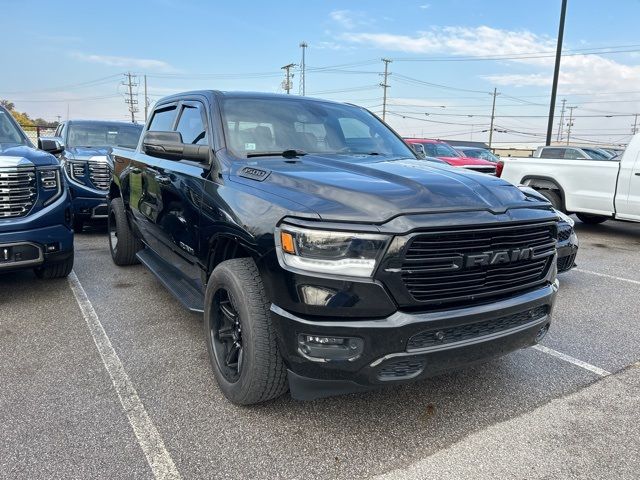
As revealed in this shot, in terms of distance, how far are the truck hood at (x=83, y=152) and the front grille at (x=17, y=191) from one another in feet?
12.1

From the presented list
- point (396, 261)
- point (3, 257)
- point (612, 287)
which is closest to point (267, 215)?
point (396, 261)

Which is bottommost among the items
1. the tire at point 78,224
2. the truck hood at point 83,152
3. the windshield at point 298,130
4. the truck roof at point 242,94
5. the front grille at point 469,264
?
the tire at point 78,224

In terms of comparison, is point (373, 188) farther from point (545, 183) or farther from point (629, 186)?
point (545, 183)

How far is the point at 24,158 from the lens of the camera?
4.70 meters

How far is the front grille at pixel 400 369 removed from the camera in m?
2.32

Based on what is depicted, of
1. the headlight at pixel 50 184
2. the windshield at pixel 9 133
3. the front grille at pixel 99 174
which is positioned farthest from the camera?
the front grille at pixel 99 174

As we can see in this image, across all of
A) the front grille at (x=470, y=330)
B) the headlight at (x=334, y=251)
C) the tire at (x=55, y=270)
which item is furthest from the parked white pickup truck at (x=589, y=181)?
the tire at (x=55, y=270)

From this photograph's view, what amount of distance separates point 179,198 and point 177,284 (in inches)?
27.1

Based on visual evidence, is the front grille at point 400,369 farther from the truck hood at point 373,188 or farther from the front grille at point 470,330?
the truck hood at point 373,188

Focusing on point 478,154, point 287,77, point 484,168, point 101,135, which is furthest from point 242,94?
point 287,77

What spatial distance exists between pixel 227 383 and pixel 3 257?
2799 millimetres

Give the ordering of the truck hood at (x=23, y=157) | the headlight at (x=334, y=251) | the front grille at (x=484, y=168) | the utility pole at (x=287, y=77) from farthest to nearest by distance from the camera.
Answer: the utility pole at (x=287, y=77) → the front grille at (x=484, y=168) → the truck hood at (x=23, y=157) → the headlight at (x=334, y=251)

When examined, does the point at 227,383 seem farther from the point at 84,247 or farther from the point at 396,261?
the point at 84,247

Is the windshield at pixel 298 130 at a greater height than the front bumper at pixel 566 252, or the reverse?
the windshield at pixel 298 130
